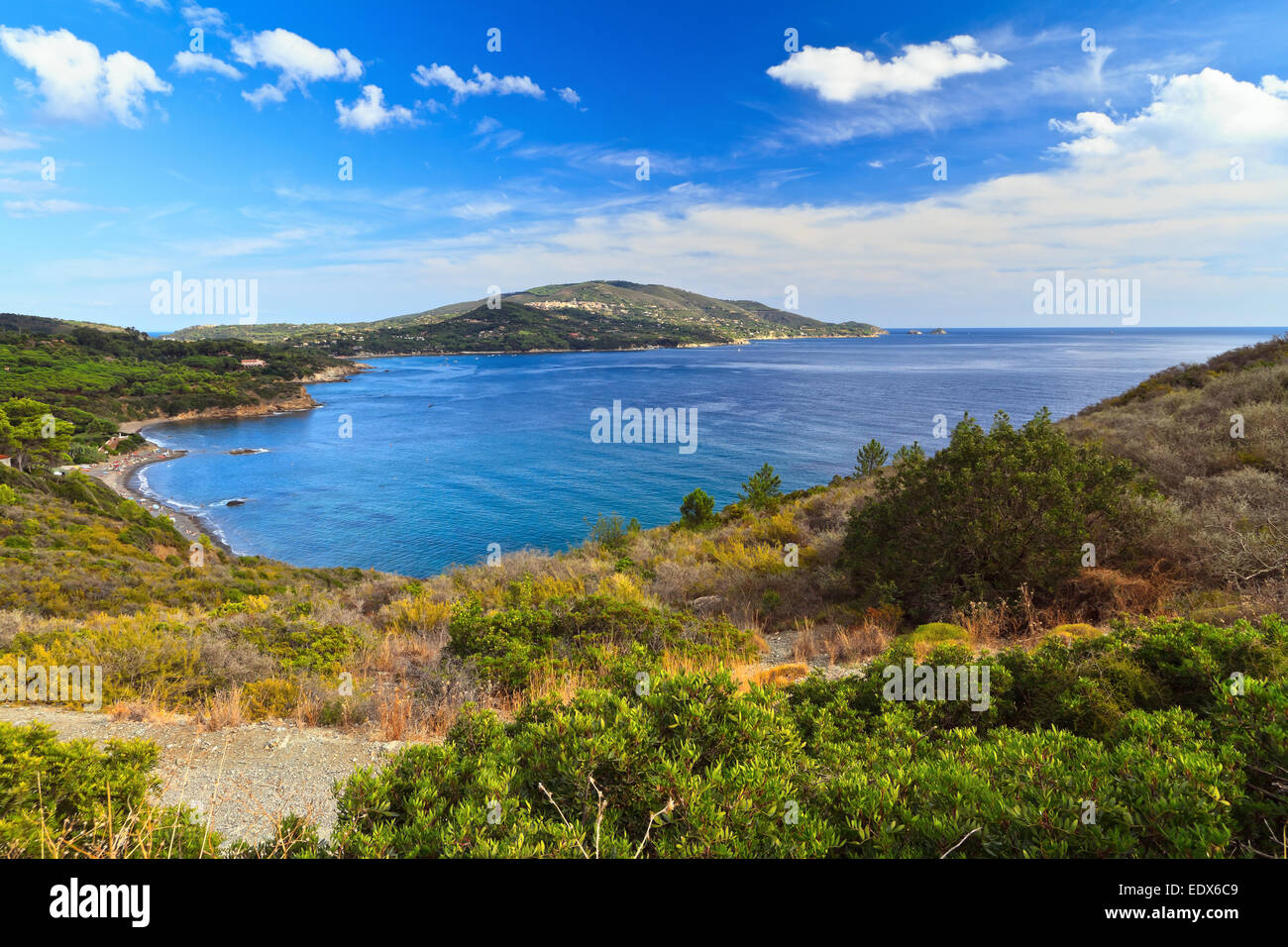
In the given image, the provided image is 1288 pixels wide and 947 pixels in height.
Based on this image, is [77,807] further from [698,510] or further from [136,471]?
[136,471]

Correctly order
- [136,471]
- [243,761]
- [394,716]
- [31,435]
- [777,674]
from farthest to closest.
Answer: [136,471] → [31,435] → [777,674] → [394,716] → [243,761]

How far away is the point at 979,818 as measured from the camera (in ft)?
7.86

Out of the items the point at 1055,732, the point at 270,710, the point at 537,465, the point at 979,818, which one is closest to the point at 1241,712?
the point at 1055,732

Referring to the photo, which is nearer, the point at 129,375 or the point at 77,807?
the point at 77,807

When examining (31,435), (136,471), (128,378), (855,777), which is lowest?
(136,471)

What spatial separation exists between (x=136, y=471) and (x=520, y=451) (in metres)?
36.9

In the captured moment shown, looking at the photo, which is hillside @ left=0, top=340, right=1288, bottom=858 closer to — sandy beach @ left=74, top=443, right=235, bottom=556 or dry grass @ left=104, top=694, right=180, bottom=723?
dry grass @ left=104, top=694, right=180, bottom=723

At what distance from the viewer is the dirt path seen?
424 cm

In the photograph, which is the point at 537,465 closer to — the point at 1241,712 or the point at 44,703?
the point at 44,703

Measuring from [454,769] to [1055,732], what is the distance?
348cm

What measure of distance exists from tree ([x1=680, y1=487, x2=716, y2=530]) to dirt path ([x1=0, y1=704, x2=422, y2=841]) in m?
16.4

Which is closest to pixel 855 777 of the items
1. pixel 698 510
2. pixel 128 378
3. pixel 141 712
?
pixel 141 712

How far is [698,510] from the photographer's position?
22109 millimetres

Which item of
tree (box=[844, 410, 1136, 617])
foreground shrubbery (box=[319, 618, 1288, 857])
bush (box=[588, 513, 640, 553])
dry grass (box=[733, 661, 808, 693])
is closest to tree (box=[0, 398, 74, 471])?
bush (box=[588, 513, 640, 553])
